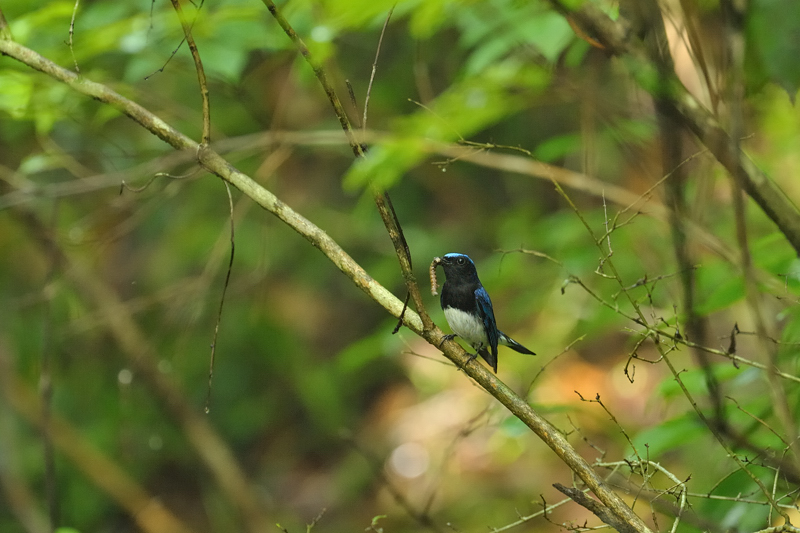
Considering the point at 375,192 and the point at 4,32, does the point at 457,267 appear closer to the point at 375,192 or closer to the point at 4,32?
the point at 375,192

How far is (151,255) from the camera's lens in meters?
6.63

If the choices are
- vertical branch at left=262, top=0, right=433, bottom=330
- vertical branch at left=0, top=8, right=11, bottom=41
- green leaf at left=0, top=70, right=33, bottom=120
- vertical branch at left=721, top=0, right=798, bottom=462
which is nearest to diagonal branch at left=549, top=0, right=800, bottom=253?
vertical branch at left=721, top=0, right=798, bottom=462

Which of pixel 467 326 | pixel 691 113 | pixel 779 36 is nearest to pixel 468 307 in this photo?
pixel 467 326

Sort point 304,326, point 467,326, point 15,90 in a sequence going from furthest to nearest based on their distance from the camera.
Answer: point 304,326
point 467,326
point 15,90

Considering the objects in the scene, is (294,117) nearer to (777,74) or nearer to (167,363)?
(167,363)

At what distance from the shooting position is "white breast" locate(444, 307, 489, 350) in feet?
9.80

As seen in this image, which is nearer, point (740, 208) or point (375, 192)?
point (740, 208)

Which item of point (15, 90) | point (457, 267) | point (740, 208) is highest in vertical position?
point (15, 90)

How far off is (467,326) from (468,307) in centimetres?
10

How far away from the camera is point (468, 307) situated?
3.10m

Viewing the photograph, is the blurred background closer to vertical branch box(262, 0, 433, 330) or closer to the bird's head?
the bird's head

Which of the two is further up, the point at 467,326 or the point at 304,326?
the point at 304,326

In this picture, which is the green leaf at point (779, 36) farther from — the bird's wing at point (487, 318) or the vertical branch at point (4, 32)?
the vertical branch at point (4, 32)

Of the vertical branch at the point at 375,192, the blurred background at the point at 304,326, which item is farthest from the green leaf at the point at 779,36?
the blurred background at the point at 304,326
